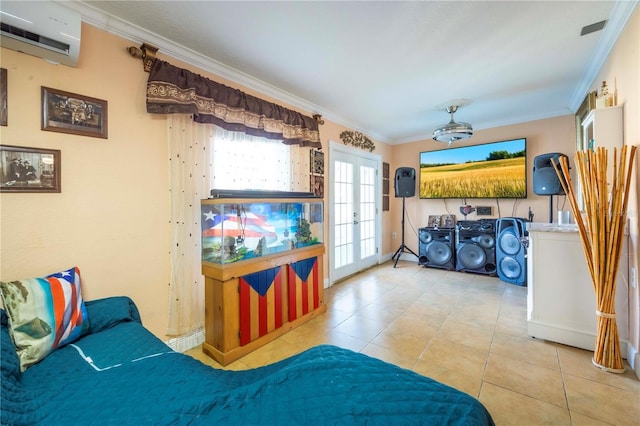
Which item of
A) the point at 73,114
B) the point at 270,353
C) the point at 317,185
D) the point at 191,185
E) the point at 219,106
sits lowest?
Answer: the point at 270,353

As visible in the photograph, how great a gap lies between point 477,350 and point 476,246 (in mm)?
2455

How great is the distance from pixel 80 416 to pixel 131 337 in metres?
0.57

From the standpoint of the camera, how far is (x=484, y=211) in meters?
4.46

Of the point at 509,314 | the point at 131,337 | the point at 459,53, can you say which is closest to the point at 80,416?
the point at 131,337

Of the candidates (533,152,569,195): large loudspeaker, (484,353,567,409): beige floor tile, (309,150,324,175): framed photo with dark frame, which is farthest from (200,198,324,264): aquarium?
(533,152,569,195): large loudspeaker

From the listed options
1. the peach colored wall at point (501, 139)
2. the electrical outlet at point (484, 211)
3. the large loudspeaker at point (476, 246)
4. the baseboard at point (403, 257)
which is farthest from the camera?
the baseboard at point (403, 257)

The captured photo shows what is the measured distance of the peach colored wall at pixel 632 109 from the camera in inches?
68.7

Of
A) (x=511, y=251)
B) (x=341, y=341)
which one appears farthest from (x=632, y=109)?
(x=341, y=341)

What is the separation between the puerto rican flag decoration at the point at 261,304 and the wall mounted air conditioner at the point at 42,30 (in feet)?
5.89

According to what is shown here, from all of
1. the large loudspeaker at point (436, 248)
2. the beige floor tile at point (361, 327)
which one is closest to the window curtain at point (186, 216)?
the beige floor tile at point (361, 327)

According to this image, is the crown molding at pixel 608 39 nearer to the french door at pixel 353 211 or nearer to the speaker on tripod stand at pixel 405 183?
the speaker on tripod stand at pixel 405 183

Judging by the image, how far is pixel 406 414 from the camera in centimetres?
78

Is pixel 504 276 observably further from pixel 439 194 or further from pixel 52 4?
pixel 52 4

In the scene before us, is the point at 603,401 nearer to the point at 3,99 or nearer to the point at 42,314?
the point at 42,314
